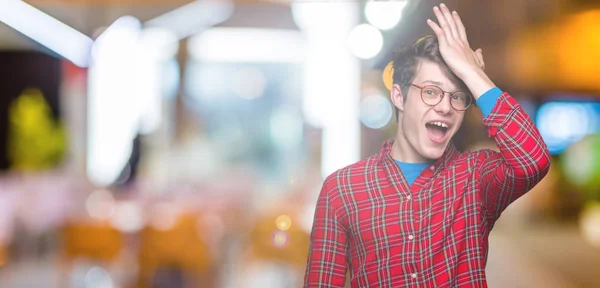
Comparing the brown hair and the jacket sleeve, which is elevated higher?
the brown hair

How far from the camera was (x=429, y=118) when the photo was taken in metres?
1.20

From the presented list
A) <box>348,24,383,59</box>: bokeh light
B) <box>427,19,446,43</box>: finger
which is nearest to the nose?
<box>427,19,446,43</box>: finger

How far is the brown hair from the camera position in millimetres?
1190

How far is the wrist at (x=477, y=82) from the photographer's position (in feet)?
3.76

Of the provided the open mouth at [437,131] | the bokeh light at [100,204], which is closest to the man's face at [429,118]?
the open mouth at [437,131]

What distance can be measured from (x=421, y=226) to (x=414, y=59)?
324 millimetres

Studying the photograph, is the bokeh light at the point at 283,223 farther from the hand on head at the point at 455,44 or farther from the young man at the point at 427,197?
the hand on head at the point at 455,44

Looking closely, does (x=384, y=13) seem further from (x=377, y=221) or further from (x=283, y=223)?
(x=283, y=223)

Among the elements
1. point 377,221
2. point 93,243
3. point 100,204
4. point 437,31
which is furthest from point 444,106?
point 100,204

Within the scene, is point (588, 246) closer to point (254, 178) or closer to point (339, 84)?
point (254, 178)

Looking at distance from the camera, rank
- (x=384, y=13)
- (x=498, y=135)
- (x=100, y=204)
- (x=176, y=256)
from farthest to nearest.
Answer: (x=100, y=204)
(x=176, y=256)
(x=384, y=13)
(x=498, y=135)

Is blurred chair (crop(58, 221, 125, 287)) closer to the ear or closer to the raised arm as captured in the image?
the ear

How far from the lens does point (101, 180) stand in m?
3.41

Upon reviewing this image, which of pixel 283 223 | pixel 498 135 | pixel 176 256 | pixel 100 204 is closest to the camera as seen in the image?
pixel 498 135
